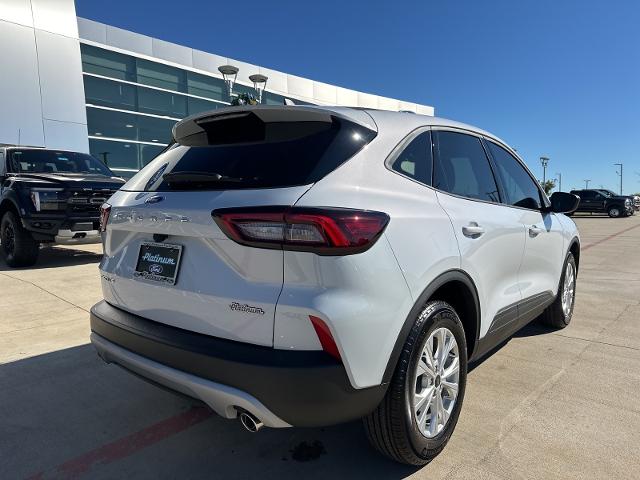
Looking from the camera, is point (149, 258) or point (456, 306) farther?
point (456, 306)

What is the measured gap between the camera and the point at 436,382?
92.2 inches

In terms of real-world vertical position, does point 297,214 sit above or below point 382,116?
below

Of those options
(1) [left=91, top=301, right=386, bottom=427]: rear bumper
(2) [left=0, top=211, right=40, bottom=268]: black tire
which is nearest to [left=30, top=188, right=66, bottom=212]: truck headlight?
(2) [left=0, top=211, right=40, bottom=268]: black tire

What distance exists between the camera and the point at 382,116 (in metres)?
2.40

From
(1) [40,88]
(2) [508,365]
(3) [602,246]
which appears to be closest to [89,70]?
(1) [40,88]

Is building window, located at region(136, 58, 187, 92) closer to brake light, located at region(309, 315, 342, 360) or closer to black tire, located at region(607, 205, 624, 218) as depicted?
brake light, located at region(309, 315, 342, 360)

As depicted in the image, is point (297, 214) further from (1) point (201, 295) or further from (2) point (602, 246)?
(2) point (602, 246)

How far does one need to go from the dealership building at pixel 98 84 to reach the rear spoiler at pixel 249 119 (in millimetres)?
15191

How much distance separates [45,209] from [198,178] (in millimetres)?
5749

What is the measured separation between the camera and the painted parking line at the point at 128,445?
2.26 metres

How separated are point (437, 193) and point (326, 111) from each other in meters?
0.74

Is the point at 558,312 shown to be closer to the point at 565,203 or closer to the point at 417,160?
the point at 565,203

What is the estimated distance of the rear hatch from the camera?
1.88 meters

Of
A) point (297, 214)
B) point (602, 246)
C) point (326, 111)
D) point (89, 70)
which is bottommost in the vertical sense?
point (602, 246)
